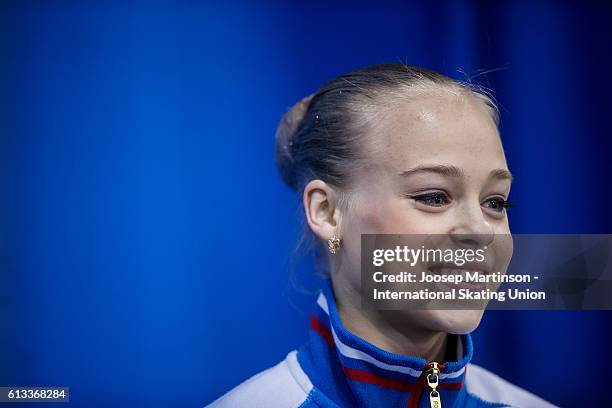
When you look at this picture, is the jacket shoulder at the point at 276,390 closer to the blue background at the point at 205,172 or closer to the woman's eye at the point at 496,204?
the blue background at the point at 205,172

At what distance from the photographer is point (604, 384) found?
4.54 feet

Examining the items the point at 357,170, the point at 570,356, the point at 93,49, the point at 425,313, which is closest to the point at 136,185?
the point at 93,49

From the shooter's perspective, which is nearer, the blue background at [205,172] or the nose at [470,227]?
the nose at [470,227]

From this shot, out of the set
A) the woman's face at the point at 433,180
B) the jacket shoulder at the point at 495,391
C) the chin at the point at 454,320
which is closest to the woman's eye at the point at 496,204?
the woman's face at the point at 433,180

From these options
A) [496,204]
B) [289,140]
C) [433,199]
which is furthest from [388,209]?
[289,140]

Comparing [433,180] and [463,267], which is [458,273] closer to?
[463,267]

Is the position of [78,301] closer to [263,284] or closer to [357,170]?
[263,284]

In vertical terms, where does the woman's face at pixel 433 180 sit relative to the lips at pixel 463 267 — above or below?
above

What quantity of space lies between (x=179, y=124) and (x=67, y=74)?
21cm

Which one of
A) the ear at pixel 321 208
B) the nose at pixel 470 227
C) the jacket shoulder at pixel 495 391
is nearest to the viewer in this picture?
the nose at pixel 470 227

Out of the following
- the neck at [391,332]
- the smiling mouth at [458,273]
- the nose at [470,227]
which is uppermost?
the nose at [470,227]

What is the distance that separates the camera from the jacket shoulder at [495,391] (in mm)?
1217

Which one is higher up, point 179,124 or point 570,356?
point 179,124

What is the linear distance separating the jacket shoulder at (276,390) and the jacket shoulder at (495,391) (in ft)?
0.95
